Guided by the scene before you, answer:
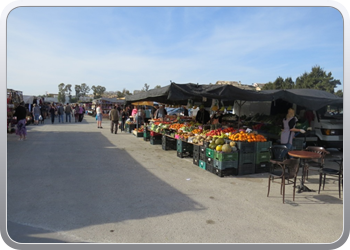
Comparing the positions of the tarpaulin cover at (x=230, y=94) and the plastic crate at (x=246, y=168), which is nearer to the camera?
the plastic crate at (x=246, y=168)

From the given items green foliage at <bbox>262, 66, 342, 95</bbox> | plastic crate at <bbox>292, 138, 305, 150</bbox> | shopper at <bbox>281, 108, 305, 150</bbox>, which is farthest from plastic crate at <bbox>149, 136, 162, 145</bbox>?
green foliage at <bbox>262, 66, 342, 95</bbox>

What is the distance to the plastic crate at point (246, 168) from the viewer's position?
694 centimetres

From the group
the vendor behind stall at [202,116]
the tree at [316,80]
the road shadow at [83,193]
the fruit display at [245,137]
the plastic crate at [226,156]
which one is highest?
the tree at [316,80]

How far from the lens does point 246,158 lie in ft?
23.0

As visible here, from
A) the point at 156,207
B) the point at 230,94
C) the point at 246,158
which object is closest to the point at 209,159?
the point at 246,158

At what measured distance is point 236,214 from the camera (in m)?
4.39

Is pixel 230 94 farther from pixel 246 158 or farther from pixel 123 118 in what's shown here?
pixel 123 118

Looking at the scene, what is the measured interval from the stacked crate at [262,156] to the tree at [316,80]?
3297 centimetres

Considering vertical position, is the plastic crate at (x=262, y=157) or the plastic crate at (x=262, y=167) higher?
the plastic crate at (x=262, y=157)

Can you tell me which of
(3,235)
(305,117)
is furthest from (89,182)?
(305,117)

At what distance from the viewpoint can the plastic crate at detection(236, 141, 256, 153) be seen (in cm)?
692

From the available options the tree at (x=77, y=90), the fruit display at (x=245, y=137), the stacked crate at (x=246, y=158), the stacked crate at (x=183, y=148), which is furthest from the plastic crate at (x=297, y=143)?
the tree at (x=77, y=90)

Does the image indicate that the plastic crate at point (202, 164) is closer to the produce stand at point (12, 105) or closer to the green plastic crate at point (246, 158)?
the green plastic crate at point (246, 158)

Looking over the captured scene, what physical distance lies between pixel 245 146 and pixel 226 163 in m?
0.77
